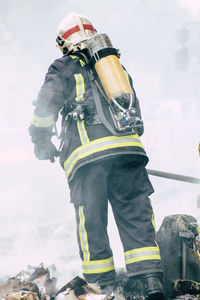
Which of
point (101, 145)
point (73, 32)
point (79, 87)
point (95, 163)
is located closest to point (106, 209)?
point (95, 163)

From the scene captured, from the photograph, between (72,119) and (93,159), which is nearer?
(93,159)

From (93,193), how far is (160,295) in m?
0.75

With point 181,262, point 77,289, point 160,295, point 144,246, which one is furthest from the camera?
point 181,262

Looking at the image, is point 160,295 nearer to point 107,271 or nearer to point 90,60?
point 107,271

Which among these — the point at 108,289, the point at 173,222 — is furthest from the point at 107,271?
the point at 173,222

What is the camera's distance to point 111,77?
6.57 feet

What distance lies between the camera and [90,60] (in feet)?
7.07

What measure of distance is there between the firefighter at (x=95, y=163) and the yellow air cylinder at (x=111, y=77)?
69 mm

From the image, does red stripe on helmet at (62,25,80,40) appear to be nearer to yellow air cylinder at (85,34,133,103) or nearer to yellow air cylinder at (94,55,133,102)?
yellow air cylinder at (85,34,133,103)

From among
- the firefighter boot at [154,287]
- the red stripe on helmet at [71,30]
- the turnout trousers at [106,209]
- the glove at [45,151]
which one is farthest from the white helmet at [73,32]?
the firefighter boot at [154,287]

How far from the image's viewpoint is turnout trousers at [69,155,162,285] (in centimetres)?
203

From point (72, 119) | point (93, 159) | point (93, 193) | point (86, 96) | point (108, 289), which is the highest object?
point (86, 96)

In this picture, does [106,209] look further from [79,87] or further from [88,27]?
[88,27]

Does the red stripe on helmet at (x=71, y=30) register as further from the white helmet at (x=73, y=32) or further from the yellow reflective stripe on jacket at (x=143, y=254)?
the yellow reflective stripe on jacket at (x=143, y=254)
